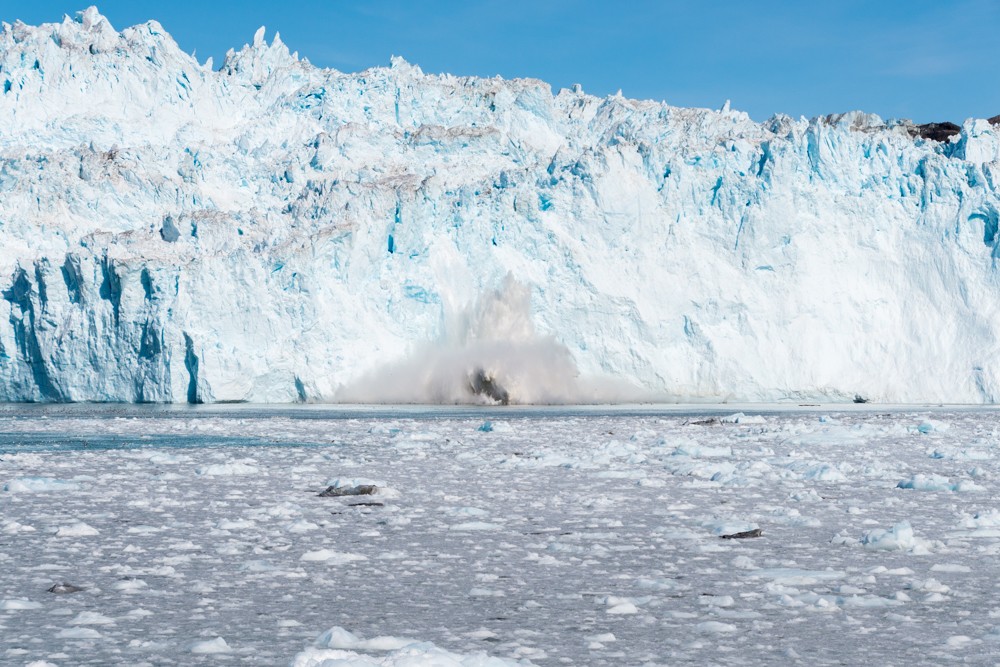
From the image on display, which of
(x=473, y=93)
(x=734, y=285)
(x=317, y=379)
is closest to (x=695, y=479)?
(x=317, y=379)

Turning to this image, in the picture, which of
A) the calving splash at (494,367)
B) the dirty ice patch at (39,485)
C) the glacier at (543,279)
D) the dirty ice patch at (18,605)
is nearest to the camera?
the dirty ice patch at (18,605)

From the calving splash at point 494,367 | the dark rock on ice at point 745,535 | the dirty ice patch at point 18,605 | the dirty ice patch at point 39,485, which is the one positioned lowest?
the dark rock on ice at point 745,535

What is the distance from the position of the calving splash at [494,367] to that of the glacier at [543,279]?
9 cm

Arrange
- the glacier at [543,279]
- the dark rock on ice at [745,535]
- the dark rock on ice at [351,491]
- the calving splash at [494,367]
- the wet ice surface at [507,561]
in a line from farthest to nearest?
1. the calving splash at [494,367]
2. the glacier at [543,279]
3. the dark rock on ice at [351,491]
4. the dark rock on ice at [745,535]
5. the wet ice surface at [507,561]

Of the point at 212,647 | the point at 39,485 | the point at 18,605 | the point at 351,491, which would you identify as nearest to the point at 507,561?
the point at 212,647

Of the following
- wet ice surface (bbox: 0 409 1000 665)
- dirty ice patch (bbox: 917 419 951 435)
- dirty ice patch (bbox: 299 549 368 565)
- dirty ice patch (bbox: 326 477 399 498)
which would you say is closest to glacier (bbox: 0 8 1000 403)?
dirty ice patch (bbox: 917 419 951 435)

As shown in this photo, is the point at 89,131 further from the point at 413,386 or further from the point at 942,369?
the point at 942,369

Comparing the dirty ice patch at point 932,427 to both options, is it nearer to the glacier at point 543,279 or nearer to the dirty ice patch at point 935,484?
the dirty ice patch at point 935,484

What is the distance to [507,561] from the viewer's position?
5.91m

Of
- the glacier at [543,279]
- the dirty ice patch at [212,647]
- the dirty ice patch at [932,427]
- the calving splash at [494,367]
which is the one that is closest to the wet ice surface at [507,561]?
the dirty ice patch at [212,647]

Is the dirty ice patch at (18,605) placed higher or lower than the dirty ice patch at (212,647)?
higher

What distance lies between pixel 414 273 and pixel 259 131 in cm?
1946

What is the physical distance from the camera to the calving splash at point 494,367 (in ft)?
124

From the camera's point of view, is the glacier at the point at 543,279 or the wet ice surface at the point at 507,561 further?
the glacier at the point at 543,279
